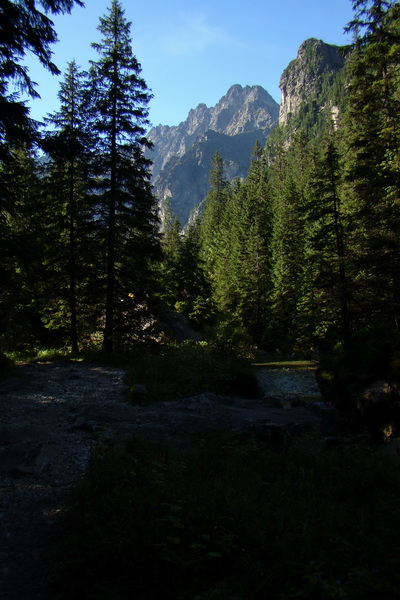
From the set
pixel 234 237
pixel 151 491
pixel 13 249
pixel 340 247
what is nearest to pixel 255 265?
pixel 234 237

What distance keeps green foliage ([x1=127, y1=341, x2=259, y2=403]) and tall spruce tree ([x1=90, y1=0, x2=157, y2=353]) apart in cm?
523

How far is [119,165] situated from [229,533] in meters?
18.9

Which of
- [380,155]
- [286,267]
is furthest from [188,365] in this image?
[286,267]

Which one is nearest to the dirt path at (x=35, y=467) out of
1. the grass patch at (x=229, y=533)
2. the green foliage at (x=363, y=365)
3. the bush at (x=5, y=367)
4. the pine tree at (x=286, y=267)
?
the grass patch at (x=229, y=533)

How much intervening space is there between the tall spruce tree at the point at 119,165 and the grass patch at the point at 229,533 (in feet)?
45.6

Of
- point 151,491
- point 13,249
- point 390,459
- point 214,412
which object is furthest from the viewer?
point 13,249

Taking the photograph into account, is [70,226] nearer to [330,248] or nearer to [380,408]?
[330,248]

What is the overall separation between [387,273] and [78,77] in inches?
752

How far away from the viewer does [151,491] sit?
4.35 metres

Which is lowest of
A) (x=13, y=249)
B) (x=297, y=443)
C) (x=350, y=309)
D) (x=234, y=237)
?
(x=297, y=443)

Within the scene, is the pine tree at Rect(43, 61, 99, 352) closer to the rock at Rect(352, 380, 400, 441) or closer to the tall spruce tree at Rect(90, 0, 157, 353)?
the tall spruce tree at Rect(90, 0, 157, 353)

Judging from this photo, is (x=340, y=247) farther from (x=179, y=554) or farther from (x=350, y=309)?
(x=179, y=554)

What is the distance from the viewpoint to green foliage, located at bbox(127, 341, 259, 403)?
38.9ft

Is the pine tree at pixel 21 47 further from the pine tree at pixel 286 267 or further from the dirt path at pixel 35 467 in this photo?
the pine tree at pixel 286 267
